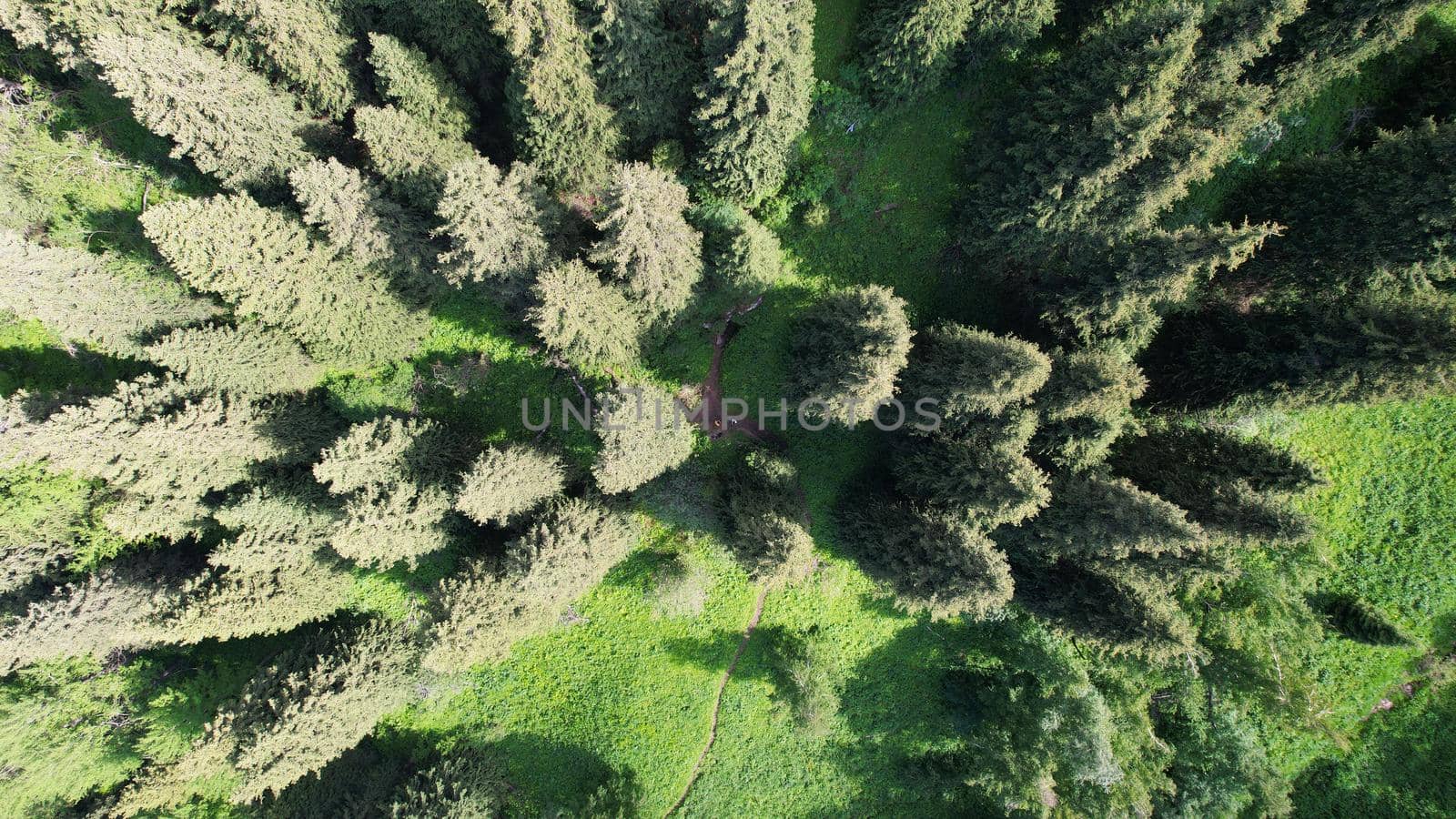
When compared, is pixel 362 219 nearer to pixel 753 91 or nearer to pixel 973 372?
pixel 753 91

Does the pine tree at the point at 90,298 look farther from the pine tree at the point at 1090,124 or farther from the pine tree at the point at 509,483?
the pine tree at the point at 1090,124

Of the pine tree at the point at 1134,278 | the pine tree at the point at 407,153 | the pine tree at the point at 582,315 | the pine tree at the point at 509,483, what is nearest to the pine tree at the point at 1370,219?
the pine tree at the point at 1134,278

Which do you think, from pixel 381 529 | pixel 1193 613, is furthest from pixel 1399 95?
pixel 381 529

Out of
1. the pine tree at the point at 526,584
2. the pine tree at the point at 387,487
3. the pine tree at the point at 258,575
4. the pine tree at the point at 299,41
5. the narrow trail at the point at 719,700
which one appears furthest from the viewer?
the narrow trail at the point at 719,700

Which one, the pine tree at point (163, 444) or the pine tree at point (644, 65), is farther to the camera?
the pine tree at point (163, 444)

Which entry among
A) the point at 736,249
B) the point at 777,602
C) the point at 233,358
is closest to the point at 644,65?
the point at 736,249

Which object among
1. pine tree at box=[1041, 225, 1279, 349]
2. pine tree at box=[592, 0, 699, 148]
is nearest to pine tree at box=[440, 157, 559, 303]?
pine tree at box=[592, 0, 699, 148]

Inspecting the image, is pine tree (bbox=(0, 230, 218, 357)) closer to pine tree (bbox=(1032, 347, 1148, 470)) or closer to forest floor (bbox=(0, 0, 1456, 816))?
Answer: forest floor (bbox=(0, 0, 1456, 816))
